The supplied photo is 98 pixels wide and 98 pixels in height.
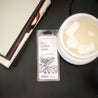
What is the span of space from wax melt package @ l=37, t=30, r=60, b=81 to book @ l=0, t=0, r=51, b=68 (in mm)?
72

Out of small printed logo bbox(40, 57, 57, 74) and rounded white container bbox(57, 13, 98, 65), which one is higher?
rounded white container bbox(57, 13, 98, 65)

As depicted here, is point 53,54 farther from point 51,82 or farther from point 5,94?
point 5,94

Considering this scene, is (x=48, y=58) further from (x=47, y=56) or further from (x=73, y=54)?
(x=73, y=54)

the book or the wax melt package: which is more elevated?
the book

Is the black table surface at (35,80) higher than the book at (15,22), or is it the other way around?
the book at (15,22)

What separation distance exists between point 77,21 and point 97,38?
77 mm

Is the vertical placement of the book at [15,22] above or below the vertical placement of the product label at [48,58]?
above

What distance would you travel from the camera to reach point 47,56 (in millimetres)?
596

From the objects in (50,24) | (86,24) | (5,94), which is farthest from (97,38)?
(5,94)

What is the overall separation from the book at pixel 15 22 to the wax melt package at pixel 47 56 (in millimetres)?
72

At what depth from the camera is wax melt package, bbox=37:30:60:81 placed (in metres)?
0.59

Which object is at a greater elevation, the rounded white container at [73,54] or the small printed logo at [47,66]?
the rounded white container at [73,54]

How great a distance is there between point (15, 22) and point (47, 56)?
5.7 inches

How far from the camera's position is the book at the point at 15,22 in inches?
20.2
